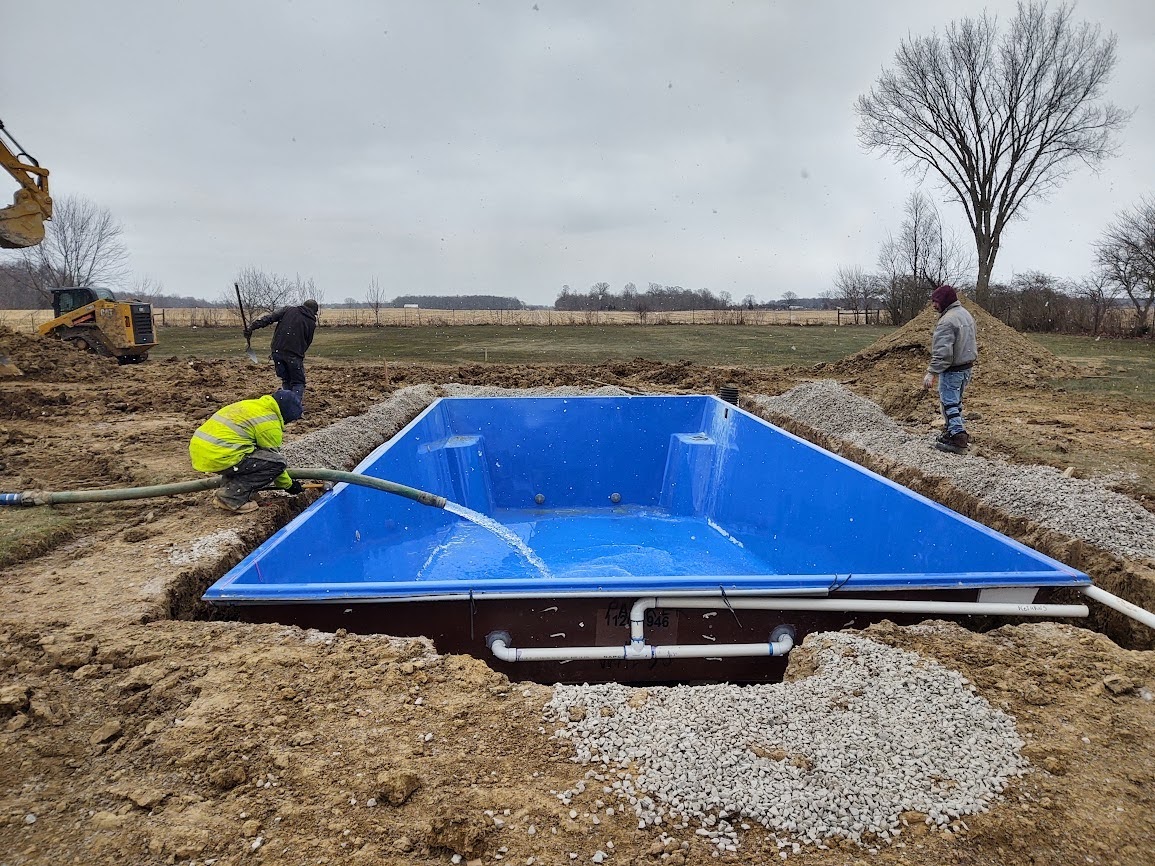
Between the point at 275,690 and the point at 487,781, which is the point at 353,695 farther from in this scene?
the point at 487,781

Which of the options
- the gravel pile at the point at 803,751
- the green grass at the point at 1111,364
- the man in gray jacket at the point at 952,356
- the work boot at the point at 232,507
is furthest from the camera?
the green grass at the point at 1111,364

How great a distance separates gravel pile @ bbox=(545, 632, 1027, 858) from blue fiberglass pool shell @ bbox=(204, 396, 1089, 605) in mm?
803

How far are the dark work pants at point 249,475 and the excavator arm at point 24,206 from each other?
8499mm

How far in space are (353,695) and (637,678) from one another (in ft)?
5.03

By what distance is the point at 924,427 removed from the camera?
7.38 m

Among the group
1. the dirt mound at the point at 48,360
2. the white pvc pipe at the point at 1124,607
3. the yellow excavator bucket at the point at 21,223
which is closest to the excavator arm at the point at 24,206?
the yellow excavator bucket at the point at 21,223

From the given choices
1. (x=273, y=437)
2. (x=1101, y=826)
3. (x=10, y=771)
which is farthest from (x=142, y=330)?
(x=1101, y=826)

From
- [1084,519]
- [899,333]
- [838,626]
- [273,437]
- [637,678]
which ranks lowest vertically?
[637,678]

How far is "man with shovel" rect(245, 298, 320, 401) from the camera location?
6805 mm

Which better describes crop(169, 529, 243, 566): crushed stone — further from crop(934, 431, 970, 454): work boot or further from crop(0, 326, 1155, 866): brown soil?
crop(934, 431, 970, 454): work boot

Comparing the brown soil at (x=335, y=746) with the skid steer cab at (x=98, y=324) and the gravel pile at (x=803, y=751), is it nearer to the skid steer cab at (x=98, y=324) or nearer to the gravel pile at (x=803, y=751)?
the gravel pile at (x=803, y=751)

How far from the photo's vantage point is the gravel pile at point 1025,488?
4027 mm

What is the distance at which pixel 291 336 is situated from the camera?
22.4ft

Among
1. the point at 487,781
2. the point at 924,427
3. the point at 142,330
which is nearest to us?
the point at 487,781
